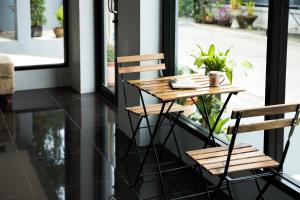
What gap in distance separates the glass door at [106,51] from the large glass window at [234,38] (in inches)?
73.6

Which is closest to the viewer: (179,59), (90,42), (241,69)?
(241,69)

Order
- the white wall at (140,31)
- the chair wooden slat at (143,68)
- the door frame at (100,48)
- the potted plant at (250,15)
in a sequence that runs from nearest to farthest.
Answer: the potted plant at (250,15) < the chair wooden slat at (143,68) < the white wall at (140,31) < the door frame at (100,48)

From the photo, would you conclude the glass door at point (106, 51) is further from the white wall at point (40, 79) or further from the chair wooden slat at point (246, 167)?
the chair wooden slat at point (246, 167)

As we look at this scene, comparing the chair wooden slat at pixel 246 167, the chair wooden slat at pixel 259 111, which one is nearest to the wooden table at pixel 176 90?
the chair wooden slat at pixel 246 167

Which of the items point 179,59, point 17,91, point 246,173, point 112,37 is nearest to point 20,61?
point 17,91

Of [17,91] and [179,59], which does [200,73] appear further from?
[17,91]

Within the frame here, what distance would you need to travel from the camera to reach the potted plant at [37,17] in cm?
717

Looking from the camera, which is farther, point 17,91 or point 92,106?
point 17,91

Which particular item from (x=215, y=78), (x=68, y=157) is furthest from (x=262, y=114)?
(x=68, y=157)

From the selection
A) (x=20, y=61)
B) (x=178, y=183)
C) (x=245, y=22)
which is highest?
(x=245, y=22)

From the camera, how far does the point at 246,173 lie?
3592 mm

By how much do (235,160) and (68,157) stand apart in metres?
1.91

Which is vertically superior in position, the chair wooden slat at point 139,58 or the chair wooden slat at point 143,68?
the chair wooden slat at point 139,58

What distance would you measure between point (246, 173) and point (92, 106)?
9.95ft
